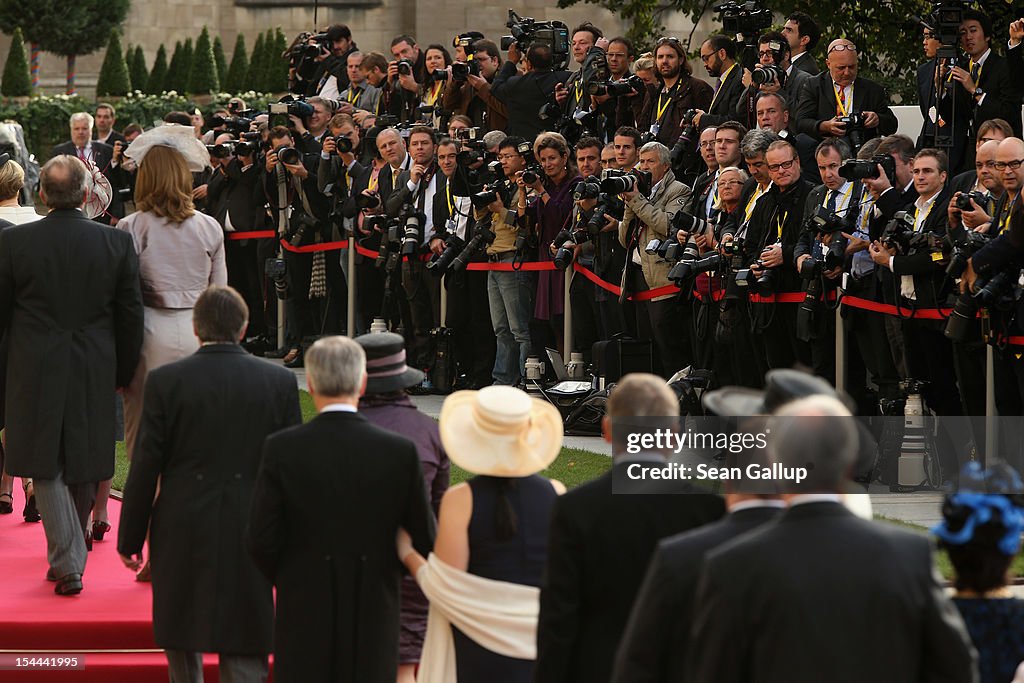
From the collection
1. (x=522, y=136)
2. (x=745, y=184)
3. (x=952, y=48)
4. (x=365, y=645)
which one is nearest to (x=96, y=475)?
(x=365, y=645)

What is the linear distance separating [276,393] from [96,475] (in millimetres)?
1986

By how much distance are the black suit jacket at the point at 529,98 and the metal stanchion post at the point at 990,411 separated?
551 cm

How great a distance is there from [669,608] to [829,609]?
46 centimetres

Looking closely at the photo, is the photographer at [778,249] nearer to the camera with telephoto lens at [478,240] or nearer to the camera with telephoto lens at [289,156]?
the camera with telephoto lens at [478,240]

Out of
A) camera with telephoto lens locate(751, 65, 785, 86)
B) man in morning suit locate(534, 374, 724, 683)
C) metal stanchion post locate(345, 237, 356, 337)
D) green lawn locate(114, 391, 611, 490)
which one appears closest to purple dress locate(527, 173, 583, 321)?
camera with telephoto lens locate(751, 65, 785, 86)

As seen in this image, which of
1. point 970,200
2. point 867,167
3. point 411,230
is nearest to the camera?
point 970,200

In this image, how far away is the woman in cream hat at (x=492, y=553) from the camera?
539cm

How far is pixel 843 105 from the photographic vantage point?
11.9m

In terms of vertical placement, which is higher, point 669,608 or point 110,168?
point 110,168

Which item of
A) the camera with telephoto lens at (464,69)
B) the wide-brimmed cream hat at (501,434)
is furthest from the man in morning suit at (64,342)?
the camera with telephoto lens at (464,69)

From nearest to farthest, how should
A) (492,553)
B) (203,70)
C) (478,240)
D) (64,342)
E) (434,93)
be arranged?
(492,553)
(64,342)
(478,240)
(434,93)
(203,70)

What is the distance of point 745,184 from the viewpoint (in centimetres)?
1125

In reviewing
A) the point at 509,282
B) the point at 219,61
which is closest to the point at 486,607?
the point at 509,282

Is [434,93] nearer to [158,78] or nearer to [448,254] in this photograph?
[448,254]
